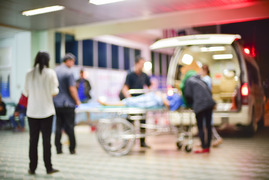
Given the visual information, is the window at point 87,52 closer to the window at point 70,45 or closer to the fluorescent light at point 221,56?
the window at point 70,45

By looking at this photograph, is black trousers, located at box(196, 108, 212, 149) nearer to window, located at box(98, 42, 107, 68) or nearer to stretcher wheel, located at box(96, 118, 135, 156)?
stretcher wheel, located at box(96, 118, 135, 156)

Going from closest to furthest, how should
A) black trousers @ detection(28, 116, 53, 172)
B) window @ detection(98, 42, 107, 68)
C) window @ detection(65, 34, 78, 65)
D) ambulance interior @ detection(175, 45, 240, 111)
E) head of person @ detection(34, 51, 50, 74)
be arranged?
1. black trousers @ detection(28, 116, 53, 172)
2. head of person @ detection(34, 51, 50, 74)
3. ambulance interior @ detection(175, 45, 240, 111)
4. window @ detection(65, 34, 78, 65)
5. window @ detection(98, 42, 107, 68)

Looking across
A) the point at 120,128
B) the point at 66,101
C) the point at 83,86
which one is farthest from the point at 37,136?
the point at 83,86

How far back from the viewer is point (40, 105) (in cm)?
454

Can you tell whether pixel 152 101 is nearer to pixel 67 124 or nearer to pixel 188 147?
pixel 188 147

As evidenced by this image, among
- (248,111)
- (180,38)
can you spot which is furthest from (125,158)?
(248,111)

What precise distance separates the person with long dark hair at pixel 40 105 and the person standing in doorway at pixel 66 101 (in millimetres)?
1419

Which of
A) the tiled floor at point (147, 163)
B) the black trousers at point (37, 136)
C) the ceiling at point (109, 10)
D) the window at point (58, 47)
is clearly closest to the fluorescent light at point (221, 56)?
the ceiling at point (109, 10)

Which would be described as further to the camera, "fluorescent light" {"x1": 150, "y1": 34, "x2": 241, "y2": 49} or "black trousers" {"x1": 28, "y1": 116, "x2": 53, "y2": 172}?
"fluorescent light" {"x1": 150, "y1": 34, "x2": 241, "y2": 49}

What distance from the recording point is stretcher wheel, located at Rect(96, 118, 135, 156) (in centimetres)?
600

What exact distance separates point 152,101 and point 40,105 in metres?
2.11

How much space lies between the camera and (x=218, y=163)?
5250mm

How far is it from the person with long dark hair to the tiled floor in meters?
0.26

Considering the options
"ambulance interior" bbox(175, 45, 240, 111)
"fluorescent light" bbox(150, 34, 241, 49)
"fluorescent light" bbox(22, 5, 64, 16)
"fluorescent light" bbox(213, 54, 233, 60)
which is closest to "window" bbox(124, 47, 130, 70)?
"ambulance interior" bbox(175, 45, 240, 111)
